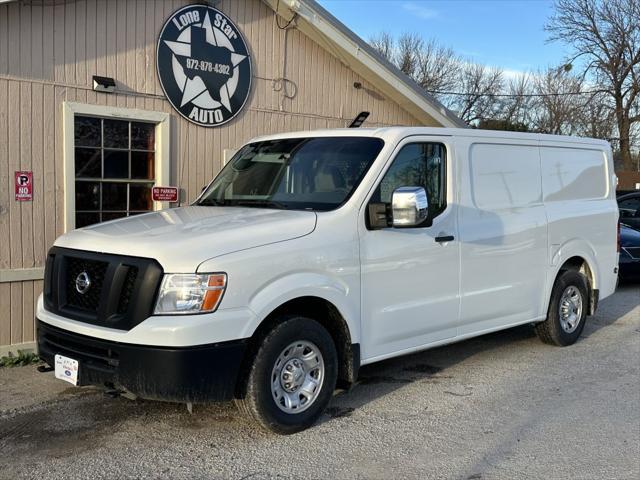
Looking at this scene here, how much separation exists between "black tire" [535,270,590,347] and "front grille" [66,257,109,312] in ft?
14.6

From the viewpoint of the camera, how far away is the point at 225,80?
7.79 m

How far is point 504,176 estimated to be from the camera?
19.6ft

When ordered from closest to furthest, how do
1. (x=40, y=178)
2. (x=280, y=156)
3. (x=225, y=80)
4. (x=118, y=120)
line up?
(x=280, y=156) → (x=40, y=178) → (x=118, y=120) → (x=225, y=80)

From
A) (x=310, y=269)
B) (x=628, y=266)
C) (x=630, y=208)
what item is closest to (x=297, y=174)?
(x=310, y=269)

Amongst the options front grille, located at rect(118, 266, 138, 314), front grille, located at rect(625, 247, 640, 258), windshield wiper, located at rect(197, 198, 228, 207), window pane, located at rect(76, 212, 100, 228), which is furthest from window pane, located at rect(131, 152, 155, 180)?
front grille, located at rect(625, 247, 640, 258)

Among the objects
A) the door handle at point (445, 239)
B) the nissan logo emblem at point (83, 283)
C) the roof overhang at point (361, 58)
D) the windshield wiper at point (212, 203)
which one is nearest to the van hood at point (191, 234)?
the nissan logo emblem at point (83, 283)

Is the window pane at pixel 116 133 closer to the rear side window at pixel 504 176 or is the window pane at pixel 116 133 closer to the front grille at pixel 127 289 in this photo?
the front grille at pixel 127 289

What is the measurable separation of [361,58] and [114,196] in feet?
12.0

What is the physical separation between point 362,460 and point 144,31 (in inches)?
202

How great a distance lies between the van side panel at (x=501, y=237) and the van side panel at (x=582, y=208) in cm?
20

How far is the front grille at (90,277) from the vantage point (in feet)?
13.6

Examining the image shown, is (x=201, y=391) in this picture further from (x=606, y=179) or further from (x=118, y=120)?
(x=606, y=179)

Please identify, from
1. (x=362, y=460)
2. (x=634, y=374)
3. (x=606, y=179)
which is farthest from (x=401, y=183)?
(x=606, y=179)

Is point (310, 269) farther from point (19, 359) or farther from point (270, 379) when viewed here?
point (19, 359)
